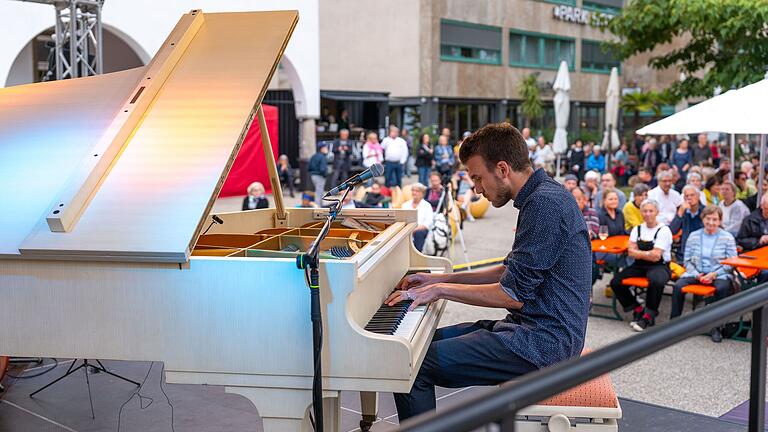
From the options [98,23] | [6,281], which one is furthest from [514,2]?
[6,281]

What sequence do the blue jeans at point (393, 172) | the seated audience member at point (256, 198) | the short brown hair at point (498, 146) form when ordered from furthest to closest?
1. the blue jeans at point (393, 172)
2. the seated audience member at point (256, 198)
3. the short brown hair at point (498, 146)

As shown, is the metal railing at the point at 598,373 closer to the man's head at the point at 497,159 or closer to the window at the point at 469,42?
the man's head at the point at 497,159

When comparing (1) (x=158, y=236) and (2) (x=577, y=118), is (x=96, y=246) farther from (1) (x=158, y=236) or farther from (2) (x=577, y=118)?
(2) (x=577, y=118)

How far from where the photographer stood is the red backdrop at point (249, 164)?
19344 mm

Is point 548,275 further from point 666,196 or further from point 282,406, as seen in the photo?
point 666,196

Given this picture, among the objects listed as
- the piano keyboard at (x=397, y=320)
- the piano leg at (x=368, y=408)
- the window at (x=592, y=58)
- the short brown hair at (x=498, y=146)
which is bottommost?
the piano leg at (x=368, y=408)

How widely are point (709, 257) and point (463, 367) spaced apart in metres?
4.80

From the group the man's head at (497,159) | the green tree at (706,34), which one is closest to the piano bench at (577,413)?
the man's head at (497,159)

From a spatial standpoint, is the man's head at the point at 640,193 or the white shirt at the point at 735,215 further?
the man's head at the point at 640,193

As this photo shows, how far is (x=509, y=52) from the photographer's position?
3553 cm

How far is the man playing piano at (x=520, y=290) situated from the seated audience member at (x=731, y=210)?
6.45m

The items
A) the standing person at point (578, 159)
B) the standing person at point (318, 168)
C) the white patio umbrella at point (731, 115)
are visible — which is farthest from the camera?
the standing person at point (578, 159)

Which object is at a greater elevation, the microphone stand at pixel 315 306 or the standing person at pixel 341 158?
the microphone stand at pixel 315 306

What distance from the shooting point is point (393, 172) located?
20.8m
